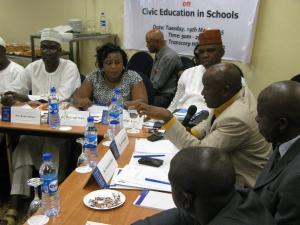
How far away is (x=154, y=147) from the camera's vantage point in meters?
2.05

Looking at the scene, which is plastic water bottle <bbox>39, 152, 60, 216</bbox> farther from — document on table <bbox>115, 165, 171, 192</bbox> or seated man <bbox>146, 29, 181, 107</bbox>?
seated man <bbox>146, 29, 181, 107</bbox>

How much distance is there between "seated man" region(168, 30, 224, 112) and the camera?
9.73 feet

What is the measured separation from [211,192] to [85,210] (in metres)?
0.66

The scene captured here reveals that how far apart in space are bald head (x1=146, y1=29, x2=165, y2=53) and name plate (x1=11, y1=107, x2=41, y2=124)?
6.95 ft

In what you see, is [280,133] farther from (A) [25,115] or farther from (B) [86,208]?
(A) [25,115]

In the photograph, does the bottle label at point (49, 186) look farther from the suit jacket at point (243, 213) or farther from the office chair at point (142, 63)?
the office chair at point (142, 63)

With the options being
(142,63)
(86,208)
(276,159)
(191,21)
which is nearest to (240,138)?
(276,159)

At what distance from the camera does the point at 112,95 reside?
2912mm

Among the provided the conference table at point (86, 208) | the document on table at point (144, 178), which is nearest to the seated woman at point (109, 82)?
the conference table at point (86, 208)

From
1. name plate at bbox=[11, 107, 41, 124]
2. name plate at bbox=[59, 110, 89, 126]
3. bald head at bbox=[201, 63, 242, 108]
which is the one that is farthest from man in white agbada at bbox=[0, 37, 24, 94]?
bald head at bbox=[201, 63, 242, 108]

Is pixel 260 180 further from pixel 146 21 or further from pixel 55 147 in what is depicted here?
pixel 146 21

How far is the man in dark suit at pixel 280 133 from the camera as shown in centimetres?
119

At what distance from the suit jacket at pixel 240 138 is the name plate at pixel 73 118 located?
900mm

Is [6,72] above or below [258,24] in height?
below
